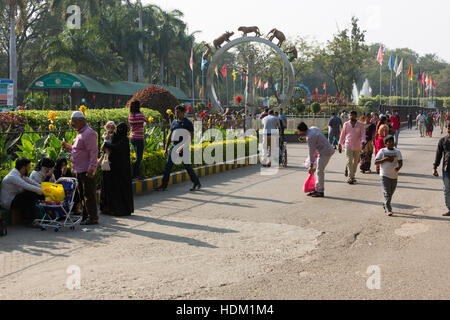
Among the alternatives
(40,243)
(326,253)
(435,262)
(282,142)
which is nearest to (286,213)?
(326,253)

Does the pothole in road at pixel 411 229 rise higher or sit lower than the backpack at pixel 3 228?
lower

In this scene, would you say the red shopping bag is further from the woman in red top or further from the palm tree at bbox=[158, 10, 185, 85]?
the palm tree at bbox=[158, 10, 185, 85]

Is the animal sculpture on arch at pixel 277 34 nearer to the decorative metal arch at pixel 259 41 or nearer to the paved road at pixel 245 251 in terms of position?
the decorative metal arch at pixel 259 41

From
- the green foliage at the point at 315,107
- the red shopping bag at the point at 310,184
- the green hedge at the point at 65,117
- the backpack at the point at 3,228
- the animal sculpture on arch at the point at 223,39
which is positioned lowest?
the backpack at the point at 3,228

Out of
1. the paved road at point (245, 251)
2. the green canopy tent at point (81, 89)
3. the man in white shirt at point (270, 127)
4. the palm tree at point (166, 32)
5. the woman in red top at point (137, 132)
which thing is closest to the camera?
the paved road at point (245, 251)

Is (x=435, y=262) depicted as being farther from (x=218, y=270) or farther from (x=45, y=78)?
(x=45, y=78)

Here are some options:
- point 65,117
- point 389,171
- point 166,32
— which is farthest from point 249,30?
point 166,32

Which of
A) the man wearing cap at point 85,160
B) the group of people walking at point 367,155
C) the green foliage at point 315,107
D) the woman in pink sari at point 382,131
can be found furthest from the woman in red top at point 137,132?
the green foliage at point 315,107

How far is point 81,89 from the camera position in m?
39.0

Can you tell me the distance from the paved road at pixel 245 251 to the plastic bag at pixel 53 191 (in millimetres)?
479

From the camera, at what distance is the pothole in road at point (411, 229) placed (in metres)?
7.06

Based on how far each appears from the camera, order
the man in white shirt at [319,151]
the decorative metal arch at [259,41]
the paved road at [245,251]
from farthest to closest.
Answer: the decorative metal arch at [259,41] → the man in white shirt at [319,151] → the paved road at [245,251]

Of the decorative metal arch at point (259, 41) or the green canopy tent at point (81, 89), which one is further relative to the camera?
the green canopy tent at point (81, 89)

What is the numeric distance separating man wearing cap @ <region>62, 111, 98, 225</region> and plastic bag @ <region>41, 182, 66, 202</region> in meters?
0.49
